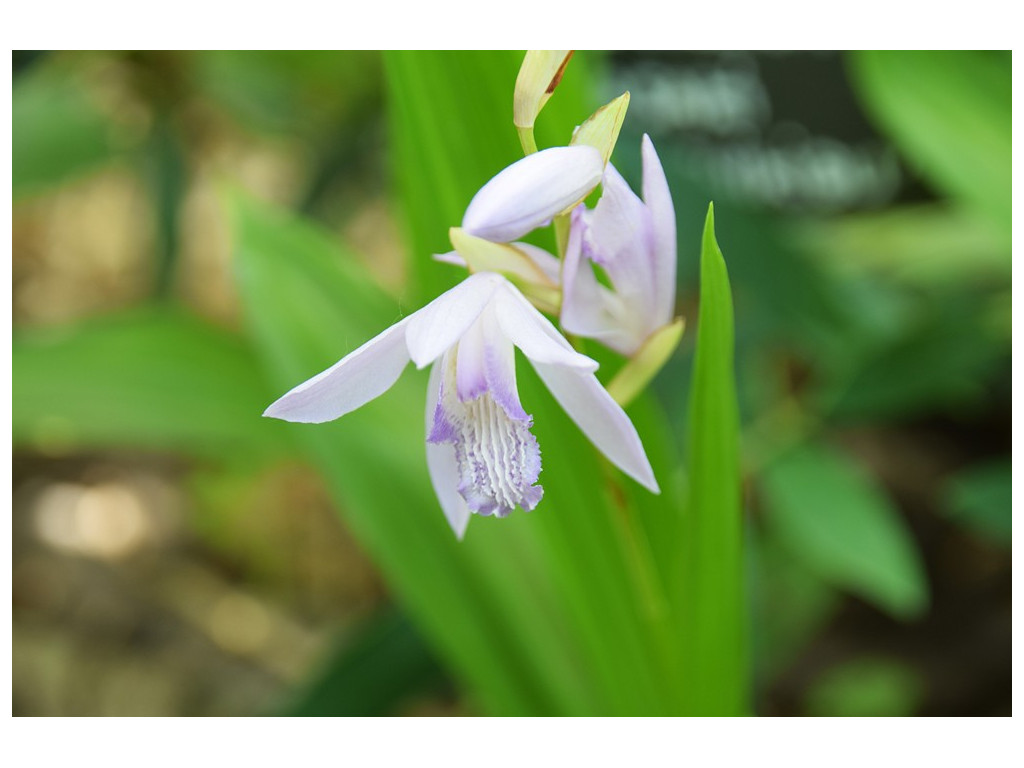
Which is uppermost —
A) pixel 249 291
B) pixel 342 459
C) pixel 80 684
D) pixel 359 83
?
pixel 359 83

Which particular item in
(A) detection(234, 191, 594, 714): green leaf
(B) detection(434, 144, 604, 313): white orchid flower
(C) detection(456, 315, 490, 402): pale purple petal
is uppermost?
(B) detection(434, 144, 604, 313): white orchid flower

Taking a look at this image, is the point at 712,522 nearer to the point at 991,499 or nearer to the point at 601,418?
the point at 601,418

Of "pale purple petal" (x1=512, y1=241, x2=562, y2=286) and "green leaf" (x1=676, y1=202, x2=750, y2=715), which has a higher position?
"pale purple petal" (x1=512, y1=241, x2=562, y2=286)

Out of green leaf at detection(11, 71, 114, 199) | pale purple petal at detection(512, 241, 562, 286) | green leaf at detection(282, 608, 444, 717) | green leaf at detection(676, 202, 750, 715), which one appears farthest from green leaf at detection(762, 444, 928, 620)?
green leaf at detection(11, 71, 114, 199)

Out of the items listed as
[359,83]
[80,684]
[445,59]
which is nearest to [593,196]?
[445,59]

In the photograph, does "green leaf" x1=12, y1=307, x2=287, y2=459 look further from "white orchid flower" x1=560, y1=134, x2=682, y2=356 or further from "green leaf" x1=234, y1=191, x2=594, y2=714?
"white orchid flower" x1=560, y1=134, x2=682, y2=356
